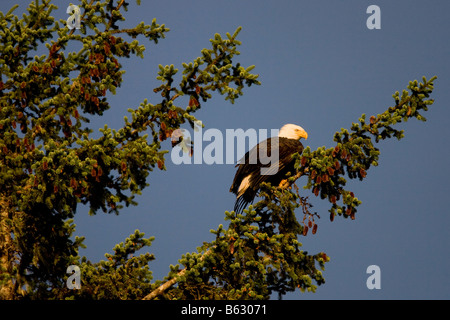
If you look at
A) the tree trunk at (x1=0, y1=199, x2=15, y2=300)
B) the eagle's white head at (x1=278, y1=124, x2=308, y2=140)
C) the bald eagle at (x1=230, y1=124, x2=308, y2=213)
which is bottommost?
the tree trunk at (x1=0, y1=199, x2=15, y2=300)

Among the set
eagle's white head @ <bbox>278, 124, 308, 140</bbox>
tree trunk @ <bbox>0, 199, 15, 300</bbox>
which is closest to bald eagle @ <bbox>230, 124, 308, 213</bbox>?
eagle's white head @ <bbox>278, 124, 308, 140</bbox>

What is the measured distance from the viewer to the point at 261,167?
9.98 m

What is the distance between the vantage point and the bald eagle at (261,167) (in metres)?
9.70

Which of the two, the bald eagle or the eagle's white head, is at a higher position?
the eagle's white head

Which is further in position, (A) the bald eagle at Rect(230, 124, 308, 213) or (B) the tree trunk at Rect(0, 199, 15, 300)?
(A) the bald eagle at Rect(230, 124, 308, 213)

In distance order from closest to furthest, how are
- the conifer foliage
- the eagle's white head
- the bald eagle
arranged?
the conifer foliage, the bald eagle, the eagle's white head

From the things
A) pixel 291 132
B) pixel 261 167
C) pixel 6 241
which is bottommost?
pixel 6 241

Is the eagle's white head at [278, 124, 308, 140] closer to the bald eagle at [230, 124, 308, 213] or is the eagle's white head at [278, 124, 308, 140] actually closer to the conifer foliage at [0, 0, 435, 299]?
the bald eagle at [230, 124, 308, 213]

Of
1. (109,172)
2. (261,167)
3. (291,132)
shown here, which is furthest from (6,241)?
(291,132)

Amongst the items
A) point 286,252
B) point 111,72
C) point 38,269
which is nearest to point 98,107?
point 111,72

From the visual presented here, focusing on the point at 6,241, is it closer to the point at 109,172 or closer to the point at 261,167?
the point at 109,172

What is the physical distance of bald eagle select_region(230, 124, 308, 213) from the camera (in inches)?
382

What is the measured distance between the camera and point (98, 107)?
26.5 feet

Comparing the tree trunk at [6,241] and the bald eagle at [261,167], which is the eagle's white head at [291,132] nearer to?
the bald eagle at [261,167]
